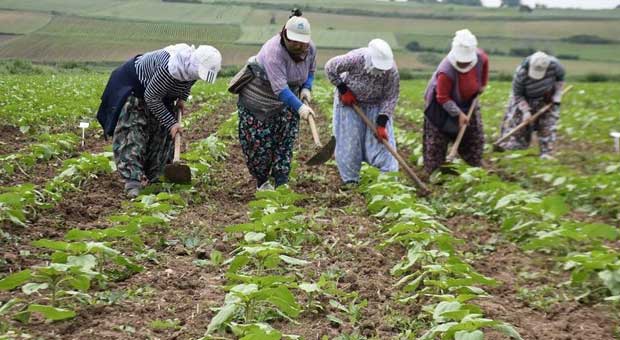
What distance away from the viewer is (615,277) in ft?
11.9

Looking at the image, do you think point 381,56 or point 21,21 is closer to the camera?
point 381,56

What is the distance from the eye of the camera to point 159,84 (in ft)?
18.4

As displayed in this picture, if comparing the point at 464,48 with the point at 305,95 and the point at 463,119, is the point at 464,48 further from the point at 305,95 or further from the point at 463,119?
the point at 305,95

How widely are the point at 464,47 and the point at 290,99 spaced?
185cm

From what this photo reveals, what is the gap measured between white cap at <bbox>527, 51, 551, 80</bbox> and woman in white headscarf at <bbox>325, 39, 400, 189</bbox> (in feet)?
7.74

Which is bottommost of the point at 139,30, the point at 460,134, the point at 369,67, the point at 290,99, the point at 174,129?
the point at 139,30

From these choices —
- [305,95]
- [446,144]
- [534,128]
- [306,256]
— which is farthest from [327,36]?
[306,256]

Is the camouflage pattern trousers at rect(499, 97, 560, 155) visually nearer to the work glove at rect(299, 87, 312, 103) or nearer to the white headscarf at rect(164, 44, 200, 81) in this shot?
the work glove at rect(299, 87, 312, 103)

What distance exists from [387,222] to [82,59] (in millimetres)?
31839

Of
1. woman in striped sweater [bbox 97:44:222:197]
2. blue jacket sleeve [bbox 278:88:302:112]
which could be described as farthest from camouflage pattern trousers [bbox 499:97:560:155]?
woman in striped sweater [bbox 97:44:222:197]

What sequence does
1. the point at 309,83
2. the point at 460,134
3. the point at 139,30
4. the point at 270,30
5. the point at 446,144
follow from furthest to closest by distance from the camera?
the point at 270,30
the point at 139,30
the point at 446,144
the point at 460,134
the point at 309,83

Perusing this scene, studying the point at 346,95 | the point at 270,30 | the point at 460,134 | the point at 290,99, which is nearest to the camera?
the point at 290,99

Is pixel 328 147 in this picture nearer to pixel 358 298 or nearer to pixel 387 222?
pixel 387 222

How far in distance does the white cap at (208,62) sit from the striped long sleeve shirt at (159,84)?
361 mm
